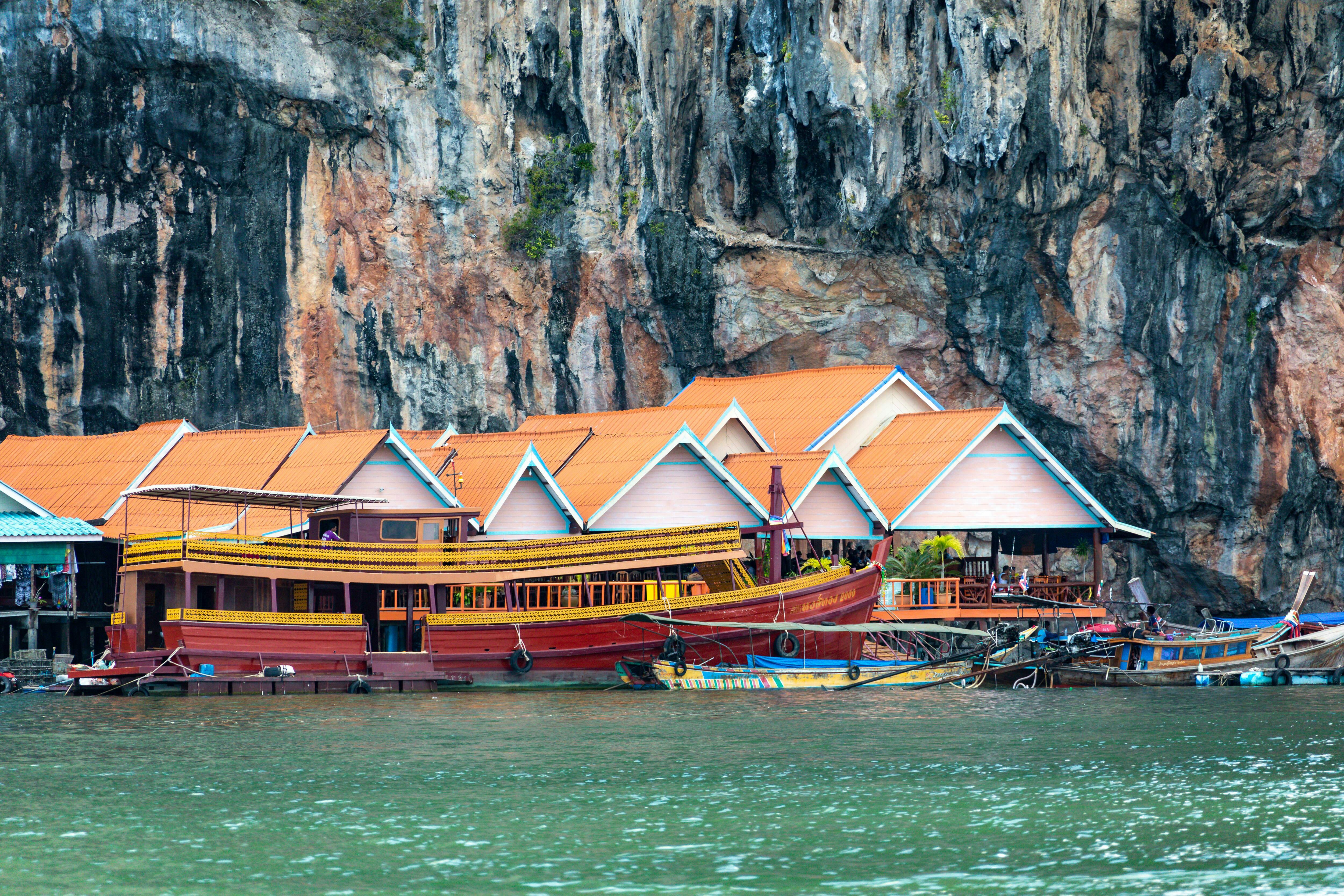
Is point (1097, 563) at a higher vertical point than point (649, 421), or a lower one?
lower

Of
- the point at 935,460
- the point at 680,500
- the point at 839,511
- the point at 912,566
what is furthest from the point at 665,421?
the point at 912,566

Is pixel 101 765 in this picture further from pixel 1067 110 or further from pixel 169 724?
pixel 1067 110

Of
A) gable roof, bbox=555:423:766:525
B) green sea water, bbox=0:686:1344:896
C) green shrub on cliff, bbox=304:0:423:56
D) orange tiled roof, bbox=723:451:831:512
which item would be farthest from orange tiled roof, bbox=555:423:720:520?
green shrub on cliff, bbox=304:0:423:56

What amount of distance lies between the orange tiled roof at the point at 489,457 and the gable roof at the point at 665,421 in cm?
78

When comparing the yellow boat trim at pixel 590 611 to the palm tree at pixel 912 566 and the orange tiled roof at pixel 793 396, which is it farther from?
the orange tiled roof at pixel 793 396

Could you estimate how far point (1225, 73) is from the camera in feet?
159

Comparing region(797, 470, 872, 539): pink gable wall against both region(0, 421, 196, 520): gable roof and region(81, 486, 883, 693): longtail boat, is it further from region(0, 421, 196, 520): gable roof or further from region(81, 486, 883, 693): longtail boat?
region(0, 421, 196, 520): gable roof

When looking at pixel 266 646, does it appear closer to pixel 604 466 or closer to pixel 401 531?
pixel 401 531

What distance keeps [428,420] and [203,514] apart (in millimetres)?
13127

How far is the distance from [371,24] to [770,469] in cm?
2139

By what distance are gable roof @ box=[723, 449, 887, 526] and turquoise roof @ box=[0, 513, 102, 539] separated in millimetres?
15570

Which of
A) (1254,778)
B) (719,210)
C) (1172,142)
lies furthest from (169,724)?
(1172,142)

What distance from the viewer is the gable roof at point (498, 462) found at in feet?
142

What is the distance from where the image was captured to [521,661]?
38188mm
